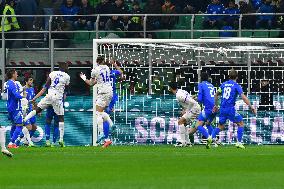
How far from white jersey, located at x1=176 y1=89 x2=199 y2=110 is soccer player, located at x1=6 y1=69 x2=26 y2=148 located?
3.84 m

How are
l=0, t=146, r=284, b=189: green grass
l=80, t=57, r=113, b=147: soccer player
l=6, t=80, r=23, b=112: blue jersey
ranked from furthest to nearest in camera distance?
l=80, t=57, r=113, b=147: soccer player, l=6, t=80, r=23, b=112: blue jersey, l=0, t=146, r=284, b=189: green grass

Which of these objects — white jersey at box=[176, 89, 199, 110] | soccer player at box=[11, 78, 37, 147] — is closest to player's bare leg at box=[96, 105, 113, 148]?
white jersey at box=[176, 89, 199, 110]

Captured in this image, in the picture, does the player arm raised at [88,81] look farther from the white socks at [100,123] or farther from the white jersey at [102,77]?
the white socks at [100,123]

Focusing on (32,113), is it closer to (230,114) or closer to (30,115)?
(30,115)

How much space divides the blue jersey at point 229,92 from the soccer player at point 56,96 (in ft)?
13.5

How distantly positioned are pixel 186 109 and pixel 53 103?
3.32 metres

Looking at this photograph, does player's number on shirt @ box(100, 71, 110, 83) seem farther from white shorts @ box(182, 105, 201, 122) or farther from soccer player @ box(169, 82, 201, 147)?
white shorts @ box(182, 105, 201, 122)

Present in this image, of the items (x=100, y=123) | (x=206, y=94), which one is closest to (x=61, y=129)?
(x=100, y=123)

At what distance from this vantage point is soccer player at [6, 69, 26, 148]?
29.8 m

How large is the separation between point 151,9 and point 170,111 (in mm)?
5233

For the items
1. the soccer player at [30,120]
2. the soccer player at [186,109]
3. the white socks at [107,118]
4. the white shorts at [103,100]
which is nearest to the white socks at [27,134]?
the soccer player at [30,120]

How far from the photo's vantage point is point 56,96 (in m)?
30.7

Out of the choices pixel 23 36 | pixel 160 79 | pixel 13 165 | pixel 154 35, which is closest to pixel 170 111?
pixel 160 79

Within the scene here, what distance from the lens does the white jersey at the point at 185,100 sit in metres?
30.0
